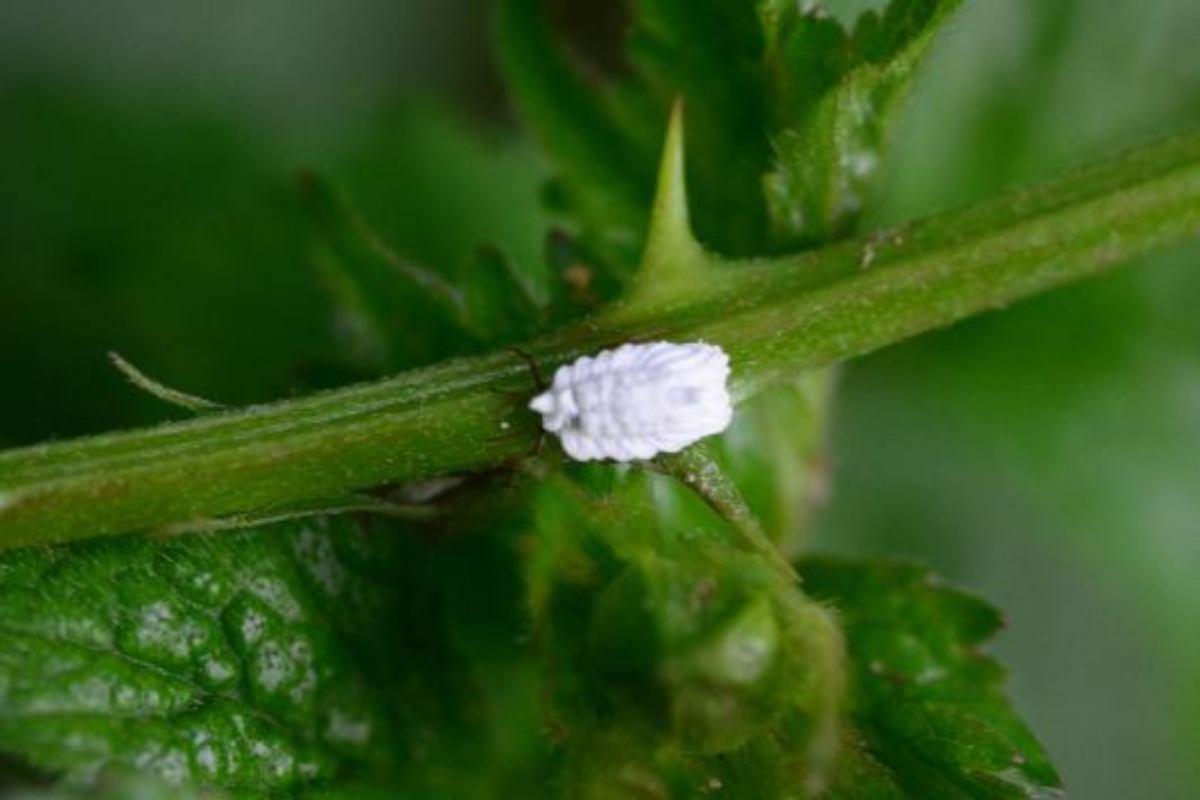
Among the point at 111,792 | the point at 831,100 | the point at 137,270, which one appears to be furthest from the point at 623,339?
the point at 137,270

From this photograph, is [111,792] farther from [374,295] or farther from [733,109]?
[733,109]

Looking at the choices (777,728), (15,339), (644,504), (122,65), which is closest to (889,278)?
(644,504)

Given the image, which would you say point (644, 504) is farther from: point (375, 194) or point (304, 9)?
point (304, 9)

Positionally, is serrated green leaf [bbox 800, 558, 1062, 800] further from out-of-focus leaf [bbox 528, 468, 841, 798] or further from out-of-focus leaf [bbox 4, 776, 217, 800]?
out-of-focus leaf [bbox 4, 776, 217, 800]

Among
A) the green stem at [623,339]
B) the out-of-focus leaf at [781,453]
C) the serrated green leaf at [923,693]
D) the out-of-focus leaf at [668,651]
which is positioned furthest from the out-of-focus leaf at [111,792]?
the out-of-focus leaf at [781,453]

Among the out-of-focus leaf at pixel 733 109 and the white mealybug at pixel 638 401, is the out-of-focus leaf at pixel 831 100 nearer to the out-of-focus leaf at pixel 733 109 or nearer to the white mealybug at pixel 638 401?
the out-of-focus leaf at pixel 733 109

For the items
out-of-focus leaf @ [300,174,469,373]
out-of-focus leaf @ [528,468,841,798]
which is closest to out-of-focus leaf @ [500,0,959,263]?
out-of-focus leaf @ [300,174,469,373]
